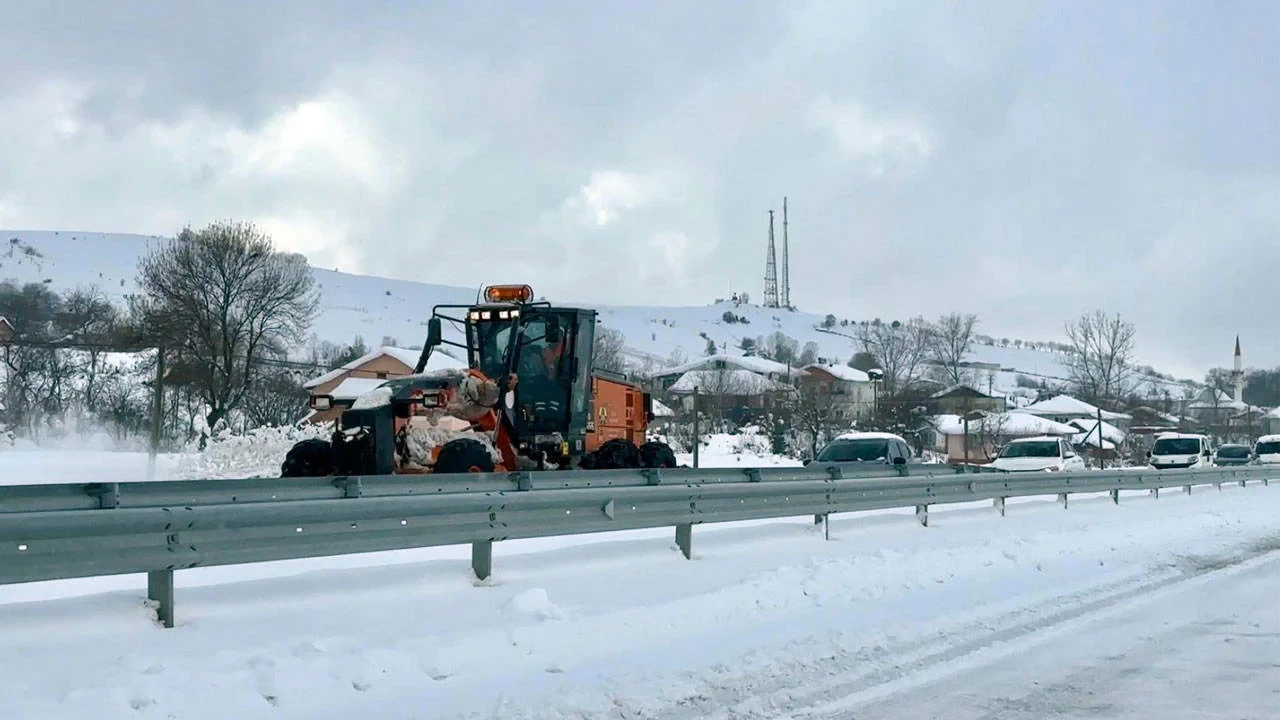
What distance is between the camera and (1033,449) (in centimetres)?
3186

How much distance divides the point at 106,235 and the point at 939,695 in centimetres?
16588

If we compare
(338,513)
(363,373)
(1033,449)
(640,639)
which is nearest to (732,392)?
(363,373)

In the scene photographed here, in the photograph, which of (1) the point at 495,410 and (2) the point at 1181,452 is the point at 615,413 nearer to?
(1) the point at 495,410

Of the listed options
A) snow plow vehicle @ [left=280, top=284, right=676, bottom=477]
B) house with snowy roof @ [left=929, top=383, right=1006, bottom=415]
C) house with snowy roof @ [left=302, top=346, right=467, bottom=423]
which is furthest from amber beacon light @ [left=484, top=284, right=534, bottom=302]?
house with snowy roof @ [left=929, top=383, right=1006, bottom=415]

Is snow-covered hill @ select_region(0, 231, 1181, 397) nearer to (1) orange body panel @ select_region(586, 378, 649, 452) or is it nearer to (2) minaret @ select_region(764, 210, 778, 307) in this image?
(2) minaret @ select_region(764, 210, 778, 307)

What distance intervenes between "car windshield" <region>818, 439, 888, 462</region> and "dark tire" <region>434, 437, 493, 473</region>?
11.6 metres

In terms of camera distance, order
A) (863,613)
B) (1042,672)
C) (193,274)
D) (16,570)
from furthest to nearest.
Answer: (193,274) < (863,613) < (1042,672) < (16,570)

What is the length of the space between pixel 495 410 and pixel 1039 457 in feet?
65.1

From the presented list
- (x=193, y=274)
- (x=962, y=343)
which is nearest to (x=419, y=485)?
(x=193, y=274)

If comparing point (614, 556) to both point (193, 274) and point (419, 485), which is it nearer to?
point (419, 485)

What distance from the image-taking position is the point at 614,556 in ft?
34.2

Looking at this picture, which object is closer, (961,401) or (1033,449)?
(1033,449)

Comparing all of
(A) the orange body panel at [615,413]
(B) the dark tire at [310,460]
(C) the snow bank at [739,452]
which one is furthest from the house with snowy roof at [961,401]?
(B) the dark tire at [310,460]

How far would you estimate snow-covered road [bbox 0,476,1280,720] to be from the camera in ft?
20.6
